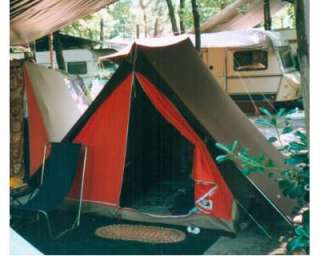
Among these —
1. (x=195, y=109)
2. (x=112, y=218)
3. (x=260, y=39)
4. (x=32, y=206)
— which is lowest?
(x=112, y=218)

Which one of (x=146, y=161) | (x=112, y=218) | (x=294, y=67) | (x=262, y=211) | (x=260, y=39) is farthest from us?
(x=294, y=67)

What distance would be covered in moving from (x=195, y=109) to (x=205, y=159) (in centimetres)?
48

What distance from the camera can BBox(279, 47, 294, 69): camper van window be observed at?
39.2 ft

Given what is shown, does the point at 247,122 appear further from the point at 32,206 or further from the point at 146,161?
the point at 32,206

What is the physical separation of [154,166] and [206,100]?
60.1 inches

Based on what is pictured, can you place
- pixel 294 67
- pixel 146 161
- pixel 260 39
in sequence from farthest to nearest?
1. pixel 294 67
2. pixel 260 39
3. pixel 146 161

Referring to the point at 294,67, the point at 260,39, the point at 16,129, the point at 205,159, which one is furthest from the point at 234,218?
the point at 294,67

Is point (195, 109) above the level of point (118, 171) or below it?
above

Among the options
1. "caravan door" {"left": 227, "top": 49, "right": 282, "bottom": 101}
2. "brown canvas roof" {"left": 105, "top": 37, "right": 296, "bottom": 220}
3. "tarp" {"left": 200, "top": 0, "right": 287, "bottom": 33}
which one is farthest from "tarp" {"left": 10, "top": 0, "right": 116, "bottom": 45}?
"tarp" {"left": 200, "top": 0, "right": 287, "bottom": 33}

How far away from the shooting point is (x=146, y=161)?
5.67m

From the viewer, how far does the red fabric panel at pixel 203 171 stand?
4.24 meters

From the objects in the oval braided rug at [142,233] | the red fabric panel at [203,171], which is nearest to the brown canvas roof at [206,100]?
the red fabric panel at [203,171]

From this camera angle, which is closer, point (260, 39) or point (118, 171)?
point (118, 171)

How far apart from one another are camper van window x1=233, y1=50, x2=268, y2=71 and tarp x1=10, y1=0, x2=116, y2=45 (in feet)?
19.8
